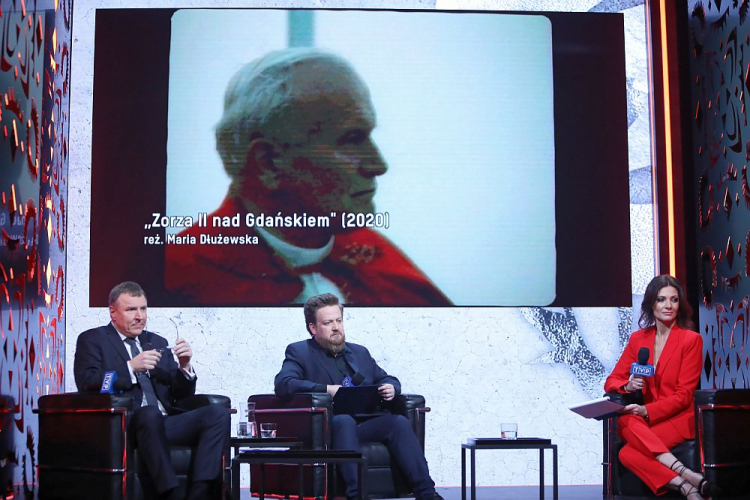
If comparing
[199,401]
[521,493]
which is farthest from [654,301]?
[199,401]

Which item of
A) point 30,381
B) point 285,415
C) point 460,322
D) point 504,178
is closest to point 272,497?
point 285,415

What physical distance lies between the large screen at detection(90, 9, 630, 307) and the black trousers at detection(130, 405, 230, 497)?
65.4 inches

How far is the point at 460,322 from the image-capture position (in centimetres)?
Answer: 646

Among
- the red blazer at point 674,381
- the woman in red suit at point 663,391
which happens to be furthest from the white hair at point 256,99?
the red blazer at point 674,381

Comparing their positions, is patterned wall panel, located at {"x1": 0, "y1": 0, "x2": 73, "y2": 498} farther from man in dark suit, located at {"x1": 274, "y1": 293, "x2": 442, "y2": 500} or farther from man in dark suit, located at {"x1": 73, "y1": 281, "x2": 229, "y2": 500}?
man in dark suit, located at {"x1": 274, "y1": 293, "x2": 442, "y2": 500}

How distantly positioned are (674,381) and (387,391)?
60.3 inches

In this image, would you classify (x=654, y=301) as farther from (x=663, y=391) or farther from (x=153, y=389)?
(x=153, y=389)

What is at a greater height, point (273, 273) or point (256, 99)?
point (256, 99)

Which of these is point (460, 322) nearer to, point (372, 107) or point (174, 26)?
point (372, 107)

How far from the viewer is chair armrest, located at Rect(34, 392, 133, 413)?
4426 millimetres

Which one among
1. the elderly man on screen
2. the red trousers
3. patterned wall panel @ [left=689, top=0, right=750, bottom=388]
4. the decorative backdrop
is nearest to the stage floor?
the decorative backdrop

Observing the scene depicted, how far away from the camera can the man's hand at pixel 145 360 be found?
15.6 feet

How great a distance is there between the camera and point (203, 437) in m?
4.70

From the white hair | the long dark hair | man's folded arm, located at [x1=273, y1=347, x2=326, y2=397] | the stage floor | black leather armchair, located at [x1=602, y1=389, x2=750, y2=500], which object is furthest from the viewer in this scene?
the white hair
